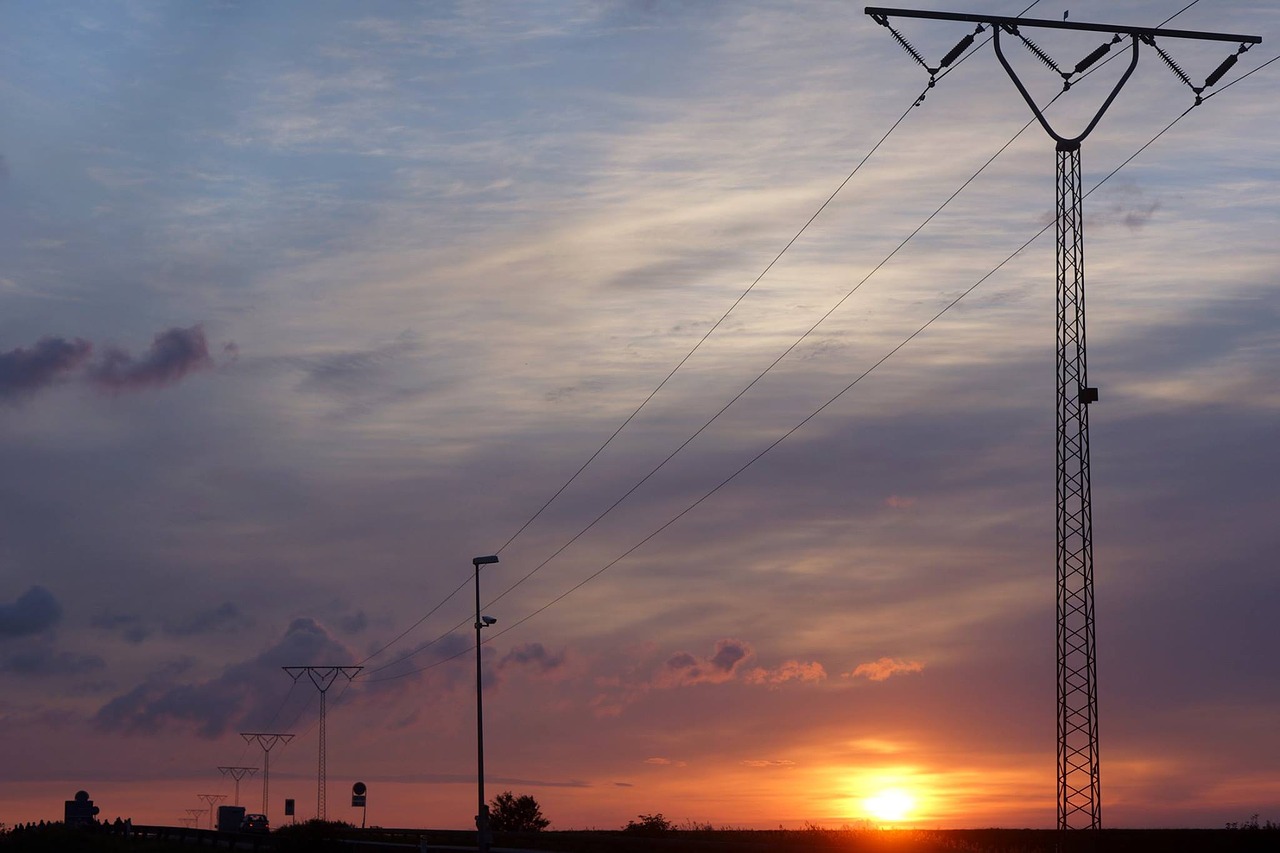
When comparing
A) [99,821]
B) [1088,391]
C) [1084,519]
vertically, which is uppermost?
[1088,391]

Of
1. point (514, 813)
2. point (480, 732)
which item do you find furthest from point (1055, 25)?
point (514, 813)

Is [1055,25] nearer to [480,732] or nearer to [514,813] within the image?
[480,732]

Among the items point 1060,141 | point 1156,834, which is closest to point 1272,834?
point 1156,834

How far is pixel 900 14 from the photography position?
3581 centimetres

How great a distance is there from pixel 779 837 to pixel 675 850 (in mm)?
9203

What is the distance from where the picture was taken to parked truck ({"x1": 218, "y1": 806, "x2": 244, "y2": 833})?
5512 inches

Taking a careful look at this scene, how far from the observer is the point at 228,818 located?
14062 centimetres

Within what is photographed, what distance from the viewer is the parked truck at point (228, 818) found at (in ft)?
459

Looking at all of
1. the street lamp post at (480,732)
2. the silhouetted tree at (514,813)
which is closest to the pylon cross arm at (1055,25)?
the street lamp post at (480,732)

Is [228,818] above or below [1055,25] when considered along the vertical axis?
below

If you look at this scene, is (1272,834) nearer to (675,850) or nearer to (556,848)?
(675,850)

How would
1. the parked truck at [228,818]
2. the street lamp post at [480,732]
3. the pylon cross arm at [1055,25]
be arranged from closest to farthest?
the pylon cross arm at [1055,25]
the street lamp post at [480,732]
the parked truck at [228,818]

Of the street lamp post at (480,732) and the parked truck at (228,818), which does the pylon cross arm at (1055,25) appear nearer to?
the street lamp post at (480,732)

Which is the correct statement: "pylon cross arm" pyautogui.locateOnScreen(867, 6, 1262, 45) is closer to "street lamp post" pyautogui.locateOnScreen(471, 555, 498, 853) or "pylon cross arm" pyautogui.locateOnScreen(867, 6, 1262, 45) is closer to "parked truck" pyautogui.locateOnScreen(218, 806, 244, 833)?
"street lamp post" pyautogui.locateOnScreen(471, 555, 498, 853)
